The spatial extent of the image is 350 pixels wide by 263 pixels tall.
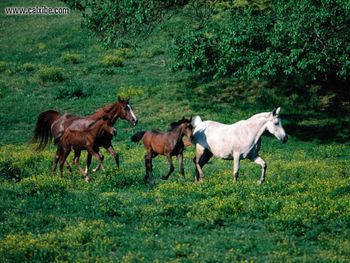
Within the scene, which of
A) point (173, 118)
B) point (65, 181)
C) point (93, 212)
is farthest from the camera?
point (173, 118)

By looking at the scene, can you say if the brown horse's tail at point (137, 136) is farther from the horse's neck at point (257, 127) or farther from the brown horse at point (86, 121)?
the horse's neck at point (257, 127)

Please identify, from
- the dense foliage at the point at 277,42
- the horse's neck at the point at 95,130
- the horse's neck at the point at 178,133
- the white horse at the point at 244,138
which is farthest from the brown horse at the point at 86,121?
the dense foliage at the point at 277,42

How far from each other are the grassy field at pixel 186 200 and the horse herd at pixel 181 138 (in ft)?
2.63

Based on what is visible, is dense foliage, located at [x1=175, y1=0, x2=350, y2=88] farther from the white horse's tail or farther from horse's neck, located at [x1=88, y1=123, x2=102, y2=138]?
horse's neck, located at [x1=88, y1=123, x2=102, y2=138]

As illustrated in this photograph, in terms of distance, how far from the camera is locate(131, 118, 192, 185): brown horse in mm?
18922

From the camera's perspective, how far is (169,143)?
19156 mm

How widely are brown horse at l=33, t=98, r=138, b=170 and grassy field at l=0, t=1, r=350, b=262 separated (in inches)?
38.7

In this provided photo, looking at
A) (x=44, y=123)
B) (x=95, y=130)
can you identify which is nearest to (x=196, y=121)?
(x=95, y=130)

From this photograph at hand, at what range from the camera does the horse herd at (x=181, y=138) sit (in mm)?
19156

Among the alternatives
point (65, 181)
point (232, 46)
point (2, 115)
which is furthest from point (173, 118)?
point (65, 181)

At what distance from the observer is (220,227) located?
1511 centimetres

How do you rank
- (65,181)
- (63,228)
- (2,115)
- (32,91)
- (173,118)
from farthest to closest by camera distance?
(32,91) → (2,115) → (173,118) → (65,181) → (63,228)

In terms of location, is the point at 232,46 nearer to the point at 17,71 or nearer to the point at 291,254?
the point at 291,254

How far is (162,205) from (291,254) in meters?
4.47
